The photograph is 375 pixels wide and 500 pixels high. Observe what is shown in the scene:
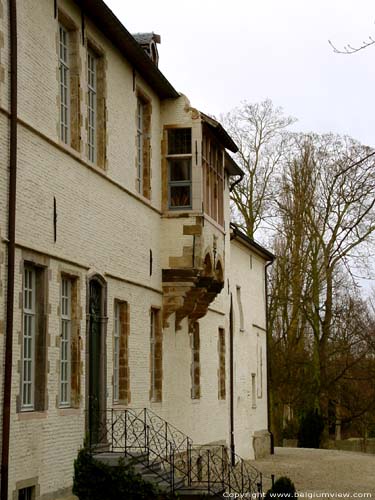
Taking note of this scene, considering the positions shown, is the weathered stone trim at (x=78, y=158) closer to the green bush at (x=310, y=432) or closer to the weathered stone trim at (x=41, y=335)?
the weathered stone trim at (x=41, y=335)

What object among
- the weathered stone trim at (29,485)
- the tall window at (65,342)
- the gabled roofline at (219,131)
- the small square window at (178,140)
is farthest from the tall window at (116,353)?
the gabled roofline at (219,131)

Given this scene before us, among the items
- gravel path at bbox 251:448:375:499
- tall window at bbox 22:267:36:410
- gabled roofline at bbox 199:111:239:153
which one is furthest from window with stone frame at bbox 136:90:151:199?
gravel path at bbox 251:448:375:499

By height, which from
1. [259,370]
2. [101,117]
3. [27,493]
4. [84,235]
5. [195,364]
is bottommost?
[27,493]

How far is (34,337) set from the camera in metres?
15.3

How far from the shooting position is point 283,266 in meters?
47.0

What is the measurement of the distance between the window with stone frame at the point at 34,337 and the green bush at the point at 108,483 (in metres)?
1.69

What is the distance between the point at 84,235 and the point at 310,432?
30.0 m

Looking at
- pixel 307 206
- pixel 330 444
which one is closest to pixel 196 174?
pixel 307 206

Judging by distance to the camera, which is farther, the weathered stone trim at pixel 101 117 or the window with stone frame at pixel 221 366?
the window with stone frame at pixel 221 366

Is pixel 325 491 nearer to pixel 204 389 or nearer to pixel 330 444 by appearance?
pixel 204 389

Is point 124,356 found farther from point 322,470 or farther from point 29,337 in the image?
point 322,470

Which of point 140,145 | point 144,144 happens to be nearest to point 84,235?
point 140,145

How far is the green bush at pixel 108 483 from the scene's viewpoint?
16.1 metres

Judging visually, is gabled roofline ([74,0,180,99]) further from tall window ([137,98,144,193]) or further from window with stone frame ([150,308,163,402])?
window with stone frame ([150,308,163,402])
